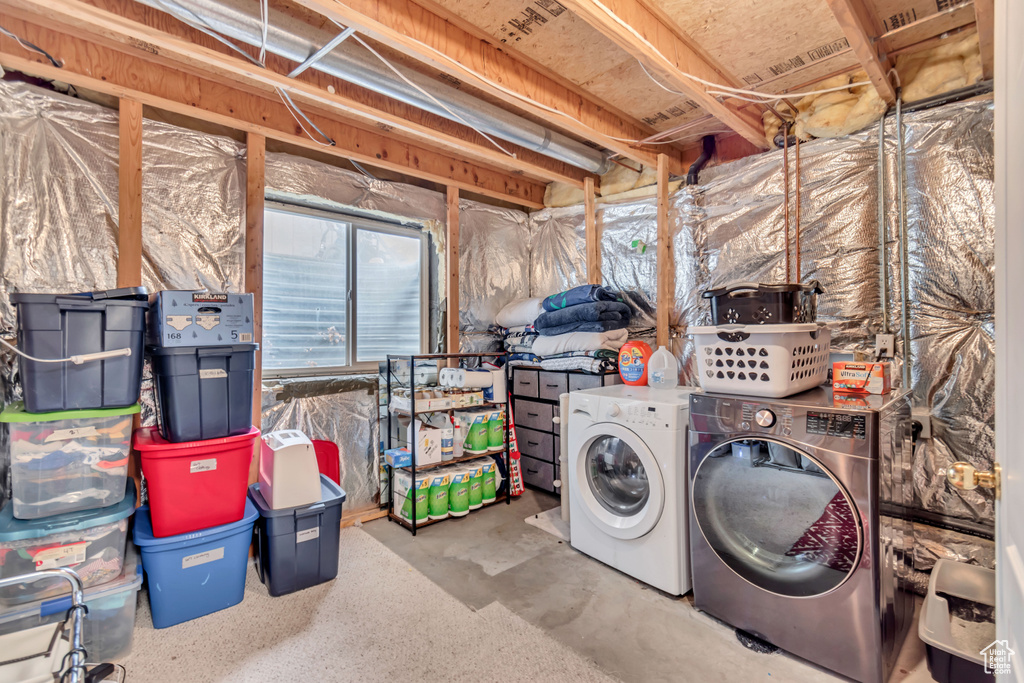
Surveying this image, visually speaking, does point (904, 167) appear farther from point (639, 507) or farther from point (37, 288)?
point (37, 288)

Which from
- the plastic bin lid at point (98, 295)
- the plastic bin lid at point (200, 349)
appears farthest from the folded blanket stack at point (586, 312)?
the plastic bin lid at point (98, 295)

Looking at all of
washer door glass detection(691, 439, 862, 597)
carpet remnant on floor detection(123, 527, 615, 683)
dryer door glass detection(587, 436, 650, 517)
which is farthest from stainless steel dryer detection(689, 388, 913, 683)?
carpet remnant on floor detection(123, 527, 615, 683)

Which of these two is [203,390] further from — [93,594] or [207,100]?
[207,100]

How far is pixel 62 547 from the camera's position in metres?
1.60

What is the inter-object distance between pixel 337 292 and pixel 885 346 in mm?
2998

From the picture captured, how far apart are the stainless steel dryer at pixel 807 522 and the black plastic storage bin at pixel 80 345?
2.15m

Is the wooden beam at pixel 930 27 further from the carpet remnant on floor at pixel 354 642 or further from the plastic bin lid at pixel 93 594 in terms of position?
the plastic bin lid at pixel 93 594

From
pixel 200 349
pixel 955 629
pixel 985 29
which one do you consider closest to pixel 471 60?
pixel 200 349

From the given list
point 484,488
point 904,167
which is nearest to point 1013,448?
point 904,167

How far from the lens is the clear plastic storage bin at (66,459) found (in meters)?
1.60

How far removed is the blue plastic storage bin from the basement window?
100 centimetres

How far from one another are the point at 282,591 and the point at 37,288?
1.65 metres

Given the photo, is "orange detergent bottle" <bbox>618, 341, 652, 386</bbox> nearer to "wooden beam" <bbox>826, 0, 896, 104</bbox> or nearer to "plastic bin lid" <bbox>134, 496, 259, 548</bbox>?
"wooden beam" <bbox>826, 0, 896, 104</bbox>

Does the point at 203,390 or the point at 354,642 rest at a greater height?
the point at 203,390
